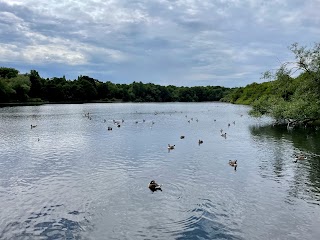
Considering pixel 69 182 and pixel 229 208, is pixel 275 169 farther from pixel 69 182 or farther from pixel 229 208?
pixel 69 182

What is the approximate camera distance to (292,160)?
1242 inches

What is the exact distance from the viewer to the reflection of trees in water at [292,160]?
22672 millimetres

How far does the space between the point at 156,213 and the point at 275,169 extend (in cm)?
1438

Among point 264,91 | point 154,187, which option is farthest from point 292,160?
point 264,91

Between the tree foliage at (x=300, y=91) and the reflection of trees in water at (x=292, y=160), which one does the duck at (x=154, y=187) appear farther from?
the tree foliage at (x=300, y=91)

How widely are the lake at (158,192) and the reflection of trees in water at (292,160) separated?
9cm

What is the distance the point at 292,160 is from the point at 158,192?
16023 mm

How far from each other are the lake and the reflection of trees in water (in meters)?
0.09

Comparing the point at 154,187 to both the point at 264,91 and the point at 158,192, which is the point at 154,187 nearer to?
the point at 158,192

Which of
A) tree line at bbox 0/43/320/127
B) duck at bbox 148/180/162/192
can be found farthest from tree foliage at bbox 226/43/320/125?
duck at bbox 148/180/162/192

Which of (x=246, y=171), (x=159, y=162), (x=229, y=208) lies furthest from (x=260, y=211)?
(x=159, y=162)

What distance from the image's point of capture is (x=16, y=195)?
2141 cm

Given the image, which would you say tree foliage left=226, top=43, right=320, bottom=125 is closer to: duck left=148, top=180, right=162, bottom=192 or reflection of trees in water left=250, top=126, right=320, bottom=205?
reflection of trees in water left=250, top=126, right=320, bottom=205

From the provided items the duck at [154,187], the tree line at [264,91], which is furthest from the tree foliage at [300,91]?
the duck at [154,187]
